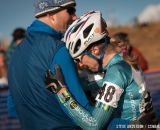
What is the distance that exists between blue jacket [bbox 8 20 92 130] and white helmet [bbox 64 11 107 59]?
0.38ft

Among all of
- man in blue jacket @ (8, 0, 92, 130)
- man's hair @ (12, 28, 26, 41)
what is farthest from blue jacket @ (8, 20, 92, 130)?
man's hair @ (12, 28, 26, 41)

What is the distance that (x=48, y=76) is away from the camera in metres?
3.31

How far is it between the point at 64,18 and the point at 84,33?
192 mm

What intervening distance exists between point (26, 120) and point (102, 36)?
0.83m

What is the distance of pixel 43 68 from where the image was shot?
3.34 meters

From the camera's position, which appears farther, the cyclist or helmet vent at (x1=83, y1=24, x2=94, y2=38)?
helmet vent at (x1=83, y1=24, x2=94, y2=38)

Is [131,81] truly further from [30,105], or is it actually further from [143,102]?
[30,105]

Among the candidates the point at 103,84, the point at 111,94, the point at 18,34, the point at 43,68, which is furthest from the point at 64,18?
the point at 18,34

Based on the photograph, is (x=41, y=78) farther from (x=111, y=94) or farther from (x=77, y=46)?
(x=111, y=94)

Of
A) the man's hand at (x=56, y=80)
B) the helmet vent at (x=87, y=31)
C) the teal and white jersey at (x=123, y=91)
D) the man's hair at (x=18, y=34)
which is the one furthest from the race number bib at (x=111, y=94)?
the man's hair at (x=18, y=34)

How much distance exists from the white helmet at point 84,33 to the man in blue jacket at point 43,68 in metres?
0.10

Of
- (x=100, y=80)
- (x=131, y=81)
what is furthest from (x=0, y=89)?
(x=131, y=81)

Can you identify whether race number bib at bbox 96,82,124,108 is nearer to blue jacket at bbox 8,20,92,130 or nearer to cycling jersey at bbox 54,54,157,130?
cycling jersey at bbox 54,54,157,130

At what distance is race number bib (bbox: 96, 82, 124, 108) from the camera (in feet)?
10.8
